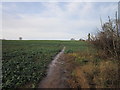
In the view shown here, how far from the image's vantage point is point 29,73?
9.30m

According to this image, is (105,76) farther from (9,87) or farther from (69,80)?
(9,87)

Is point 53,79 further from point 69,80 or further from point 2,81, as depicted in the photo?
point 2,81

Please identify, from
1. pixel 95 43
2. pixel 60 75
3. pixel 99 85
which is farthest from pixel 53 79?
pixel 95 43

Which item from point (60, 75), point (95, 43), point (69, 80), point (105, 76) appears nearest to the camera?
point (105, 76)

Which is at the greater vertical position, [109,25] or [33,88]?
[109,25]

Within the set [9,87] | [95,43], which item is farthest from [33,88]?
[95,43]

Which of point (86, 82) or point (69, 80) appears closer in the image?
point (86, 82)

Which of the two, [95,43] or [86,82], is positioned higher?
[95,43]

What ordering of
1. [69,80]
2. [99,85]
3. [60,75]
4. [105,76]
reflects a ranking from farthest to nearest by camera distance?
[60,75], [69,80], [105,76], [99,85]

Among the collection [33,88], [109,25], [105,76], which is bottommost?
[33,88]

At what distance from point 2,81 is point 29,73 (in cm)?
185

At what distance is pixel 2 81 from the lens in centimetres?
806

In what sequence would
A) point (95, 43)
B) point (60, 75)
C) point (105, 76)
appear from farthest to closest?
point (95, 43) < point (60, 75) < point (105, 76)

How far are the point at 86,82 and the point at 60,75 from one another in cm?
238
